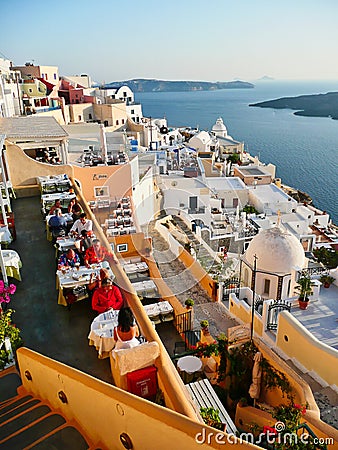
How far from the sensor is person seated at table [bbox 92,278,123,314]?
19.4ft

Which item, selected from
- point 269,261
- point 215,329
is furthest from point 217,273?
point 215,329

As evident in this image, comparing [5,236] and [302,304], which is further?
[302,304]

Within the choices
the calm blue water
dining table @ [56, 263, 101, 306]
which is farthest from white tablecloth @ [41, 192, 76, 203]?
the calm blue water

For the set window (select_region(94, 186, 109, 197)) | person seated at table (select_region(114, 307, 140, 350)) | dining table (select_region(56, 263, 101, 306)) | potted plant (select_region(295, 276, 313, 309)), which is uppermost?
person seated at table (select_region(114, 307, 140, 350))

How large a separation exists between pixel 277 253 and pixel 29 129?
32.8ft

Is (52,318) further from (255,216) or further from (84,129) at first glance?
(84,129)

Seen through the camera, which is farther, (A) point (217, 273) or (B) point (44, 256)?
(A) point (217, 273)

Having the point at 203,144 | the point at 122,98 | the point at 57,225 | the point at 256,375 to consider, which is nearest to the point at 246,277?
the point at 256,375

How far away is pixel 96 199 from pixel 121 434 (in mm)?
17106

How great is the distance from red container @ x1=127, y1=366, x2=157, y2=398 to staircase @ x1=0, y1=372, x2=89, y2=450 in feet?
2.26

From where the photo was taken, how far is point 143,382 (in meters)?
4.09

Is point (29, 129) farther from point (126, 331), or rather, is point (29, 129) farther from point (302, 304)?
point (126, 331)

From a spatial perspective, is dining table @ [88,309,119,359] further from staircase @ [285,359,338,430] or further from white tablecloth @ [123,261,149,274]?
white tablecloth @ [123,261,149,274]

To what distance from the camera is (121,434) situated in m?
3.40
